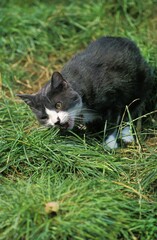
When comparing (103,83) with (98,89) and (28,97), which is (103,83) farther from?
(28,97)

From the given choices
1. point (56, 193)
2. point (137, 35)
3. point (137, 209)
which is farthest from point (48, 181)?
point (137, 35)

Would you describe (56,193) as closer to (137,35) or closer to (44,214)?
(44,214)

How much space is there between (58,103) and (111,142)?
660 millimetres

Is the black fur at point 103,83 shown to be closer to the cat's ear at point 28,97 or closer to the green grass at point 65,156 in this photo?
the cat's ear at point 28,97

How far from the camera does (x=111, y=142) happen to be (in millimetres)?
4898

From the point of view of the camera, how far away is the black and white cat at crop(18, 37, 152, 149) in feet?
15.1

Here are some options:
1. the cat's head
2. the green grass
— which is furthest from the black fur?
the green grass

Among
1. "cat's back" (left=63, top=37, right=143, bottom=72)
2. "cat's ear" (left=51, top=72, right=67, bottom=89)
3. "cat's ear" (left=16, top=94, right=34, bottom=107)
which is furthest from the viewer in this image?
"cat's back" (left=63, top=37, right=143, bottom=72)

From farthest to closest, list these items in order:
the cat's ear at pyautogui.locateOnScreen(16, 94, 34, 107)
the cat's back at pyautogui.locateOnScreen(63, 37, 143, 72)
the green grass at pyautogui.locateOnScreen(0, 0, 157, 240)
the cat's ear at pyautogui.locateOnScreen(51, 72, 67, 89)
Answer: the cat's back at pyautogui.locateOnScreen(63, 37, 143, 72) → the cat's ear at pyautogui.locateOnScreen(16, 94, 34, 107) → the cat's ear at pyautogui.locateOnScreen(51, 72, 67, 89) → the green grass at pyautogui.locateOnScreen(0, 0, 157, 240)

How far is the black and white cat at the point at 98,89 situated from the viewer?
461cm

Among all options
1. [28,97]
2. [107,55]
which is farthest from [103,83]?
[28,97]

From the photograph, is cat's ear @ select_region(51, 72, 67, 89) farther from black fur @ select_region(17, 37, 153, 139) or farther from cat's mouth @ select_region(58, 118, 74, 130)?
cat's mouth @ select_region(58, 118, 74, 130)

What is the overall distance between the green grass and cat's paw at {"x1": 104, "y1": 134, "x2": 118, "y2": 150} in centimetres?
7

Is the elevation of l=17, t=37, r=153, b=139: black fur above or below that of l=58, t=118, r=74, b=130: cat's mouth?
above
